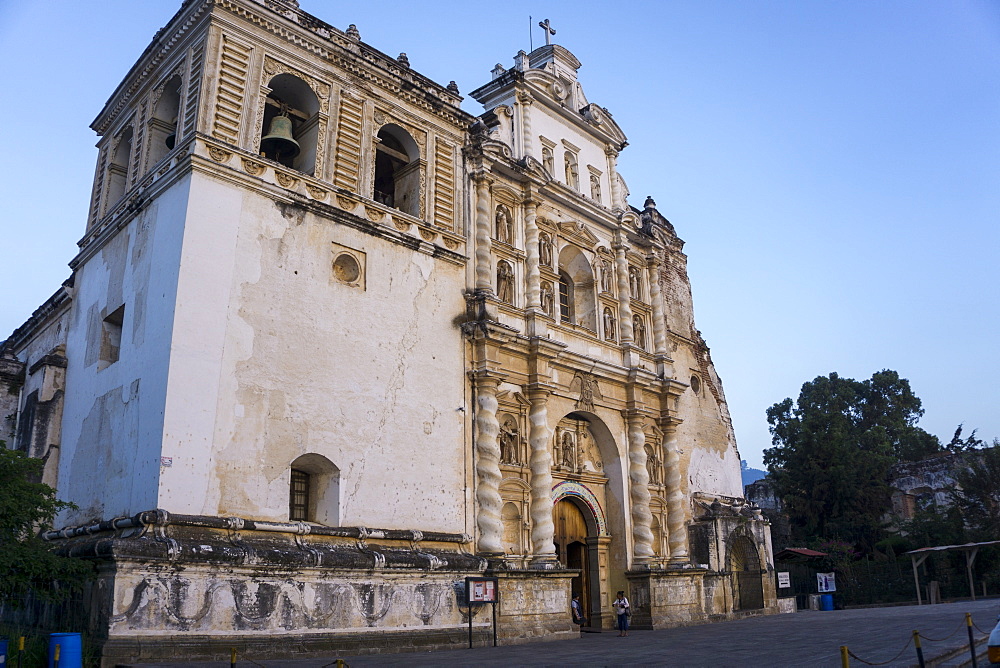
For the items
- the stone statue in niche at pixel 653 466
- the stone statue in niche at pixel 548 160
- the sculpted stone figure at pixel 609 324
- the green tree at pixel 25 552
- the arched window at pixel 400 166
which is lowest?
the green tree at pixel 25 552

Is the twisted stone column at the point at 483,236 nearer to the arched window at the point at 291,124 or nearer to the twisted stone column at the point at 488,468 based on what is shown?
the twisted stone column at the point at 488,468

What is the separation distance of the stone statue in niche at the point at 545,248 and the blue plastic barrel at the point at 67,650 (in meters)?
14.7

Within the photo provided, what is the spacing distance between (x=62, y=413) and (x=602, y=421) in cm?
1313

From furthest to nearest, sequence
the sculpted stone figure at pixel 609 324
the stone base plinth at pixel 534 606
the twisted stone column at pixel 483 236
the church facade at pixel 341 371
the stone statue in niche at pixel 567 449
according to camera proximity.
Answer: the sculpted stone figure at pixel 609 324 → the stone statue in niche at pixel 567 449 → the twisted stone column at pixel 483 236 → the stone base plinth at pixel 534 606 → the church facade at pixel 341 371

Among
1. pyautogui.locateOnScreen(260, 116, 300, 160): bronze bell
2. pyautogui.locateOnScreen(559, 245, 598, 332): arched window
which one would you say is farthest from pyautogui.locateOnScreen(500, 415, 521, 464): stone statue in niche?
pyautogui.locateOnScreen(260, 116, 300, 160): bronze bell

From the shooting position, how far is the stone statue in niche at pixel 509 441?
1927 centimetres

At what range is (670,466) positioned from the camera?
23.7 m

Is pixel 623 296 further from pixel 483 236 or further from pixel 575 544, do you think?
pixel 575 544

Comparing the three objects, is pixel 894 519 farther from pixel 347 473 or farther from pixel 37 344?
pixel 37 344

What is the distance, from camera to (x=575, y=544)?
21.7 meters

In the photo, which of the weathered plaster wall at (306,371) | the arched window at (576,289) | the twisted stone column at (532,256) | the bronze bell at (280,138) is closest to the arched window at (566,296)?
the arched window at (576,289)

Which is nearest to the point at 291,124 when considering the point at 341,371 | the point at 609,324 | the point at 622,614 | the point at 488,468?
the point at 341,371

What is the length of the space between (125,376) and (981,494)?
114 ft

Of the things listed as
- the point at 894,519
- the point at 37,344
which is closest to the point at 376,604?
the point at 37,344
